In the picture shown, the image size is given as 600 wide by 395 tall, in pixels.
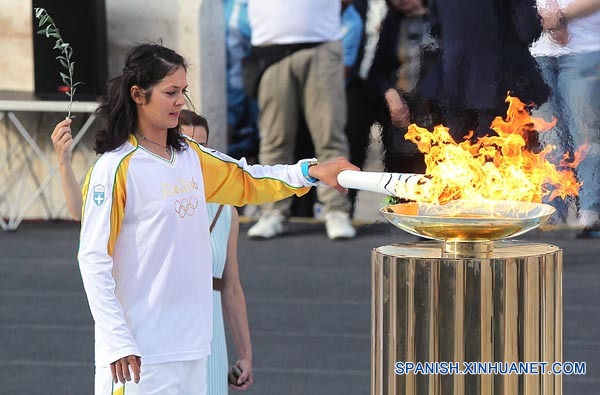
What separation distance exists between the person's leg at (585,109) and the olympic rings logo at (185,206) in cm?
285

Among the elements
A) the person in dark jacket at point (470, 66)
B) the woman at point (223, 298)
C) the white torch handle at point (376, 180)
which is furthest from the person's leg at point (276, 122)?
the white torch handle at point (376, 180)

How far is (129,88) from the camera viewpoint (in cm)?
348

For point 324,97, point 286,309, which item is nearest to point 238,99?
point 324,97

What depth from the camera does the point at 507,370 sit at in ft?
11.0

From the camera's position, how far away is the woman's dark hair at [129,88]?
3.46m

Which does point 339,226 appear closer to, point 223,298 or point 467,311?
point 223,298

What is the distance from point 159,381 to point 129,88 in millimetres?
730

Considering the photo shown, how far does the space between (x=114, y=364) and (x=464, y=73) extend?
11.9 feet

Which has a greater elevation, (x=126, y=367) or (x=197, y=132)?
(x=197, y=132)

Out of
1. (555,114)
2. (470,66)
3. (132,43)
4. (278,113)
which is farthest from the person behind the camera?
(132,43)

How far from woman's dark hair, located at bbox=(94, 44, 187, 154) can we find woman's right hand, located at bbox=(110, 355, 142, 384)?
0.52 meters

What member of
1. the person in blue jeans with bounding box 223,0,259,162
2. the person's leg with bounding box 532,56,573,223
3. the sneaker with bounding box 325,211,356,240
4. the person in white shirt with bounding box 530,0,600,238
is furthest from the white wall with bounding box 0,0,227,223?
the person's leg with bounding box 532,56,573,223

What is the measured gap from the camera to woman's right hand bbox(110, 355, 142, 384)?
10.8ft

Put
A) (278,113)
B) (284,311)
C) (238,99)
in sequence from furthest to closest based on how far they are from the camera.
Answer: (238,99)
(278,113)
(284,311)
